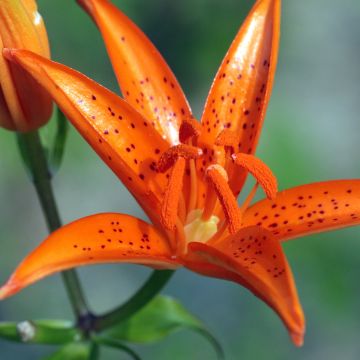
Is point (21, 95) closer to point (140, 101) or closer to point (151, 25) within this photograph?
point (140, 101)

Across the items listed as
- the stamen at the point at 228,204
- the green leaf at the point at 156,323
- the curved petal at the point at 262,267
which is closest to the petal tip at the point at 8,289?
the curved petal at the point at 262,267

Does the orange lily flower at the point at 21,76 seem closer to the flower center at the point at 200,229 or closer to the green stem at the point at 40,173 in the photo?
the green stem at the point at 40,173

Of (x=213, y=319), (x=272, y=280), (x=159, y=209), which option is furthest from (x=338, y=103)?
(x=272, y=280)

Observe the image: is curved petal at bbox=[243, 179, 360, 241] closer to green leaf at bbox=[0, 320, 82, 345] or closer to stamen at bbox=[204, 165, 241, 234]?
stamen at bbox=[204, 165, 241, 234]

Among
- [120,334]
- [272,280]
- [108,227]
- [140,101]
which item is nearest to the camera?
[272,280]

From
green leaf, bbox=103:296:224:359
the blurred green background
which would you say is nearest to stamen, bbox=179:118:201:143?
green leaf, bbox=103:296:224:359

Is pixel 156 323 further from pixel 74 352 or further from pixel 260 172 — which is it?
pixel 260 172
